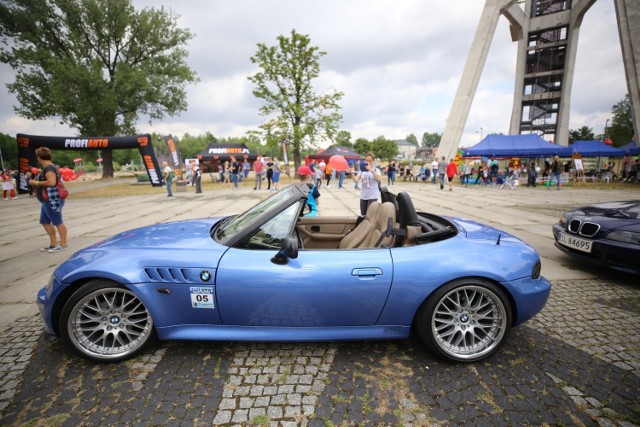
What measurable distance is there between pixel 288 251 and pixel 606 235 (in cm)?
425

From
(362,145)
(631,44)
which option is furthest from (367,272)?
(362,145)

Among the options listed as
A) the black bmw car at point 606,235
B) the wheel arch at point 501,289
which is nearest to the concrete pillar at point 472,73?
the black bmw car at point 606,235

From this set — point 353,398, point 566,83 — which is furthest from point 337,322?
point 566,83

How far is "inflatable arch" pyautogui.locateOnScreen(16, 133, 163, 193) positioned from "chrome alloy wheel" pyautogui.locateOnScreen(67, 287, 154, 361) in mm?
18826

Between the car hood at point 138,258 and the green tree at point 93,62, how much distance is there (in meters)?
29.1

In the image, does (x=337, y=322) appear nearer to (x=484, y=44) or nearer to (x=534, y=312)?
(x=534, y=312)

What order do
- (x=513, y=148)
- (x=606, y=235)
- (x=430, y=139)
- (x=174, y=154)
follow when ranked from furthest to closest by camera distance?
(x=430, y=139) < (x=174, y=154) < (x=513, y=148) < (x=606, y=235)

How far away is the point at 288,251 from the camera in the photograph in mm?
2004

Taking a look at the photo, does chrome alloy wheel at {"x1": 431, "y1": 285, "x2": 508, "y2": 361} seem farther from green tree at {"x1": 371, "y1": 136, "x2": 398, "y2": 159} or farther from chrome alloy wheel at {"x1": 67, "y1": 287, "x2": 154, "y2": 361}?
green tree at {"x1": 371, "y1": 136, "x2": 398, "y2": 159}

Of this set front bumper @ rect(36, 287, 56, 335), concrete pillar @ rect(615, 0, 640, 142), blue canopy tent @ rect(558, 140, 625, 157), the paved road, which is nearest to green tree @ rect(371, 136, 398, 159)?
blue canopy tent @ rect(558, 140, 625, 157)

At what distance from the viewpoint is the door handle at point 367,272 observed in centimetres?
211

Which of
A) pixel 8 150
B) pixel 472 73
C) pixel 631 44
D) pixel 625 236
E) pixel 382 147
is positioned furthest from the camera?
pixel 382 147

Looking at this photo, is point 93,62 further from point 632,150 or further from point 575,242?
point 632,150

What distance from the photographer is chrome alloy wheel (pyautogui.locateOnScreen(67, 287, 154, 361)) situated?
2197 millimetres
